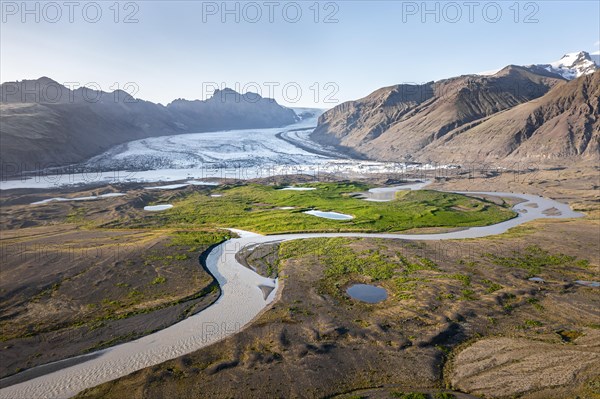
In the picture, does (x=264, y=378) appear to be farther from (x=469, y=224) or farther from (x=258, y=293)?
(x=469, y=224)

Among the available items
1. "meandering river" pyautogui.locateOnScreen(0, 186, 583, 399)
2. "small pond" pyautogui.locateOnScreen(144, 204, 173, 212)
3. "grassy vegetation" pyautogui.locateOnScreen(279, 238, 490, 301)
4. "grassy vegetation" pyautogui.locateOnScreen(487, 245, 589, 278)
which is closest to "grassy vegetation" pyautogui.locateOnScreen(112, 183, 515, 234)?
"small pond" pyautogui.locateOnScreen(144, 204, 173, 212)

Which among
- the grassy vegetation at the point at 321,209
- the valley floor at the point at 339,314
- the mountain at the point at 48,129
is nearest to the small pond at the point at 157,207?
the grassy vegetation at the point at 321,209

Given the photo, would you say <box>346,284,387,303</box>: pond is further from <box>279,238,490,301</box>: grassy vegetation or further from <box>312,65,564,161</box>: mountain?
<box>312,65,564,161</box>: mountain

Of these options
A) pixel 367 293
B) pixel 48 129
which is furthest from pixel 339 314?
pixel 48 129

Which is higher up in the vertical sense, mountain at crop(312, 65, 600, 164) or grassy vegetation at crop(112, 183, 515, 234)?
mountain at crop(312, 65, 600, 164)

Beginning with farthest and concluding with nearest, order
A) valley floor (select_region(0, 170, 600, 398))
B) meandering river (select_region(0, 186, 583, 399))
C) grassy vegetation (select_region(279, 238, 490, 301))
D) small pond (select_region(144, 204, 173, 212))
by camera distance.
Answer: small pond (select_region(144, 204, 173, 212)) → grassy vegetation (select_region(279, 238, 490, 301)) → meandering river (select_region(0, 186, 583, 399)) → valley floor (select_region(0, 170, 600, 398))
